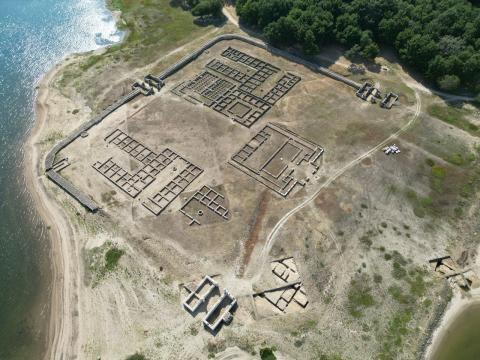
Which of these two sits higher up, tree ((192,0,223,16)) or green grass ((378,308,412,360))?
tree ((192,0,223,16))

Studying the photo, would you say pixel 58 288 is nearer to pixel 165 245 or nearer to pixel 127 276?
pixel 127 276

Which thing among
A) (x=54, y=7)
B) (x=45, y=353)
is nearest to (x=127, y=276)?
(x=45, y=353)

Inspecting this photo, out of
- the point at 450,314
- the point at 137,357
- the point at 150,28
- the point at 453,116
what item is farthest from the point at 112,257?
the point at 453,116

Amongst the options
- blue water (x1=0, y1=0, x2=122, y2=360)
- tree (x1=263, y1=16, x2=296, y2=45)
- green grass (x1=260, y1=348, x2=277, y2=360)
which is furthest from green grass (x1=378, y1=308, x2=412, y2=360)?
tree (x1=263, y1=16, x2=296, y2=45)

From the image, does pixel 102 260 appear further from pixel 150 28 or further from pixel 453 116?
pixel 453 116

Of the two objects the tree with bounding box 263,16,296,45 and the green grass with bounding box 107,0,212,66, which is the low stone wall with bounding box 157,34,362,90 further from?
the green grass with bounding box 107,0,212,66

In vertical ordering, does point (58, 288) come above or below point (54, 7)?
below
